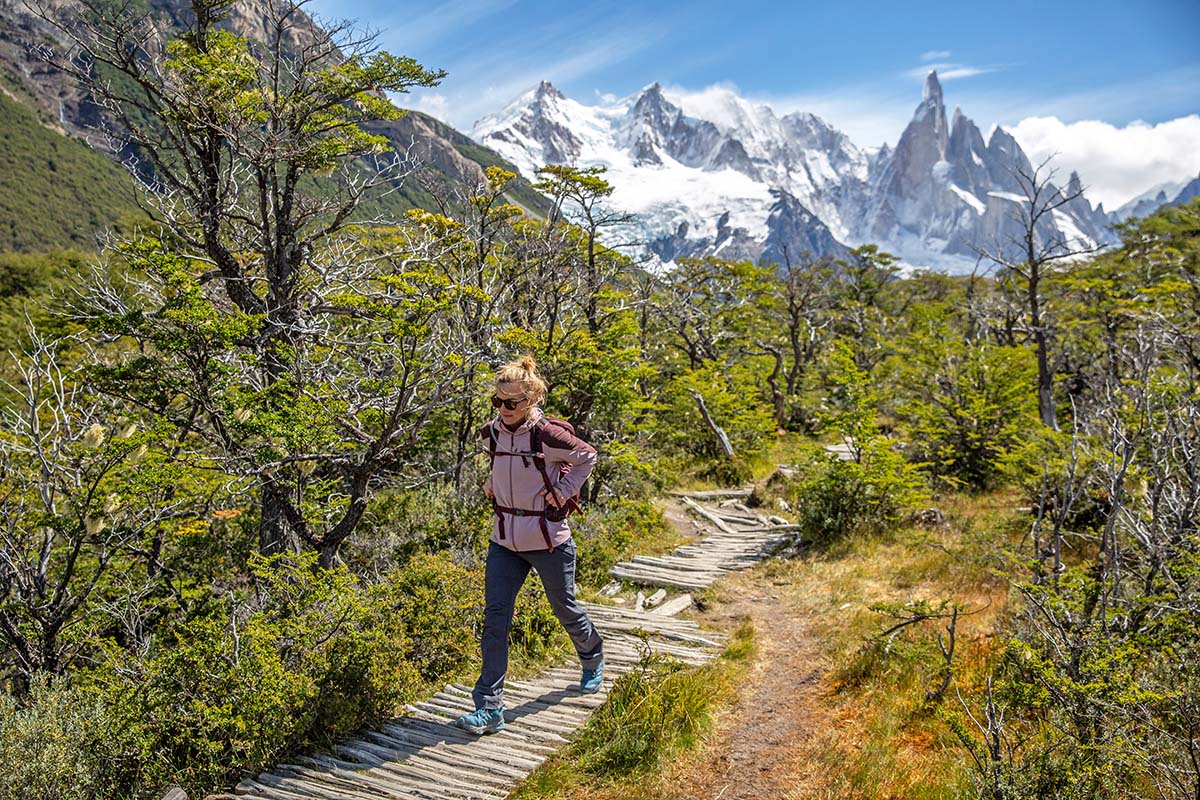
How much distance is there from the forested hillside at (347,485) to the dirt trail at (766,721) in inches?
28.5

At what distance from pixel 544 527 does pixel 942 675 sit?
336cm

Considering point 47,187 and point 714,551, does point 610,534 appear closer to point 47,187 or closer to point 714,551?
point 714,551

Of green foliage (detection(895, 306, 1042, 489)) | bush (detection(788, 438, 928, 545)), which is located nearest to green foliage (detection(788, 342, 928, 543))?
bush (detection(788, 438, 928, 545))

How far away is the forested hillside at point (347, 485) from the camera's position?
4164 mm

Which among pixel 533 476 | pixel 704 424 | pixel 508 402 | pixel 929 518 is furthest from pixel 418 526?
pixel 704 424

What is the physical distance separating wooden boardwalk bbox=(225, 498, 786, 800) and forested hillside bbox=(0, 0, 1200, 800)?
0.23 m

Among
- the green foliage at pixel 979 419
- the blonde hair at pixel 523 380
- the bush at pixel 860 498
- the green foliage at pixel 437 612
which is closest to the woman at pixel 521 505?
the blonde hair at pixel 523 380

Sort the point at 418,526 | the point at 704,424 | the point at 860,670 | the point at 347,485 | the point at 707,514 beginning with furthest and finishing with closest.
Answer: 1. the point at 704,424
2. the point at 707,514
3. the point at 347,485
4. the point at 418,526
5. the point at 860,670

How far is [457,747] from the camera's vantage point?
429 cm

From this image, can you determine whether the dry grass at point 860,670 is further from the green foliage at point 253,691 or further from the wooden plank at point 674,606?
the green foliage at point 253,691

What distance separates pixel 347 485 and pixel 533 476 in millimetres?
5917

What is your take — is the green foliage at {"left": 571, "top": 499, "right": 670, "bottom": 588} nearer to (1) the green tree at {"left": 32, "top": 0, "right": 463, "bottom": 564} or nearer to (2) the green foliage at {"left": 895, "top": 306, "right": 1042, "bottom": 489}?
(1) the green tree at {"left": 32, "top": 0, "right": 463, "bottom": 564}

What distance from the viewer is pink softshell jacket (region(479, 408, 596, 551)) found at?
4.15 meters

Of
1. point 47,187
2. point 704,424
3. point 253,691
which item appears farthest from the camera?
point 47,187
